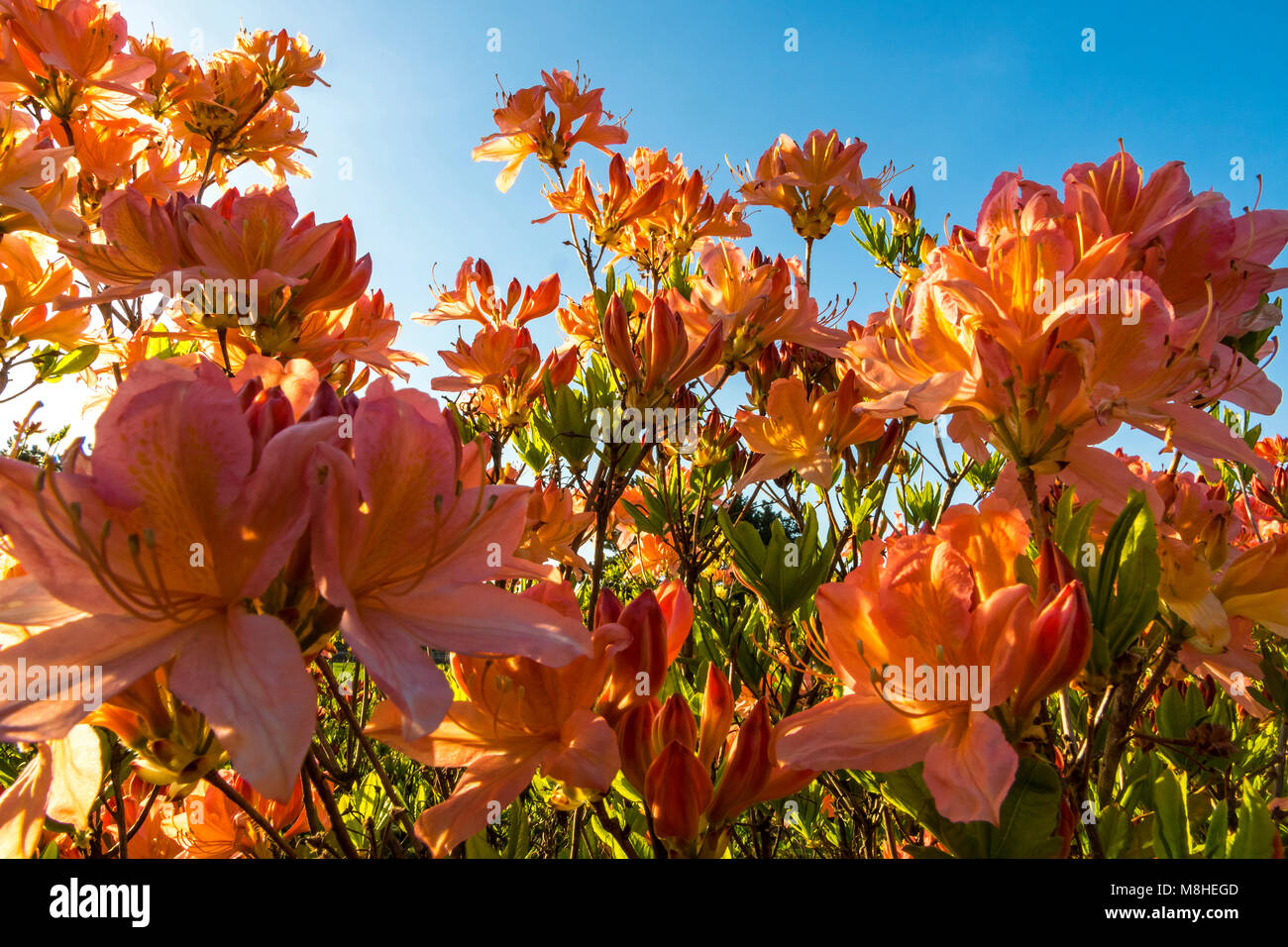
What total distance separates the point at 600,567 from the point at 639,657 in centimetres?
89

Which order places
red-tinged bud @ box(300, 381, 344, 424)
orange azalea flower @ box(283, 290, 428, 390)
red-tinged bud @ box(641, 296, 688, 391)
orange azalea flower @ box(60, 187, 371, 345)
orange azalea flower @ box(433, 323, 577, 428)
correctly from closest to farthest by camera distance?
red-tinged bud @ box(300, 381, 344, 424) < orange azalea flower @ box(60, 187, 371, 345) < orange azalea flower @ box(283, 290, 428, 390) < red-tinged bud @ box(641, 296, 688, 391) < orange azalea flower @ box(433, 323, 577, 428)

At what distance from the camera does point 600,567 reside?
6.06ft

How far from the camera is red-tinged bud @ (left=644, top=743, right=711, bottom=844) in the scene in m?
0.90

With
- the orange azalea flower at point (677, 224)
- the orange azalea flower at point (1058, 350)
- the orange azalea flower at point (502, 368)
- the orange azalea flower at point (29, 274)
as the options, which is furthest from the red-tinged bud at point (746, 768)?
the orange azalea flower at point (677, 224)

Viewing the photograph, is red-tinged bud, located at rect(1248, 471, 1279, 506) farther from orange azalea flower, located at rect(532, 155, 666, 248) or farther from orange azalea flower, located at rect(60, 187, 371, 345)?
orange azalea flower, located at rect(60, 187, 371, 345)

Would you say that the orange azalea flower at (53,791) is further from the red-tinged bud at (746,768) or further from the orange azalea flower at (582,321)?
the orange azalea flower at (582,321)

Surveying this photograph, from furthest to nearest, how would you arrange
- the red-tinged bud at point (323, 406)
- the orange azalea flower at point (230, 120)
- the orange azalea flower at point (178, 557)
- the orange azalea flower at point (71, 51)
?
the orange azalea flower at point (230, 120) < the orange azalea flower at point (71, 51) < the red-tinged bud at point (323, 406) < the orange azalea flower at point (178, 557)

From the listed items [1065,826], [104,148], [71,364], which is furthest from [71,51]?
[1065,826]

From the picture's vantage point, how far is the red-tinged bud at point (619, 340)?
196 centimetres

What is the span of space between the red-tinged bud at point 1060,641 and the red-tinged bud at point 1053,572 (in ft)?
0.11

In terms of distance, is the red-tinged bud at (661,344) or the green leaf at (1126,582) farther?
the red-tinged bud at (661,344)

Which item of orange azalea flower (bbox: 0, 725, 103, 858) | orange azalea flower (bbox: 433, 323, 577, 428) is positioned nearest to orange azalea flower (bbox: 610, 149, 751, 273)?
orange azalea flower (bbox: 433, 323, 577, 428)

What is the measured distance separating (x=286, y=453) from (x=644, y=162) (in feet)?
9.71

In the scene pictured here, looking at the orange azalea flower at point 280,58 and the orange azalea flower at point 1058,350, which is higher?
the orange azalea flower at point 280,58
